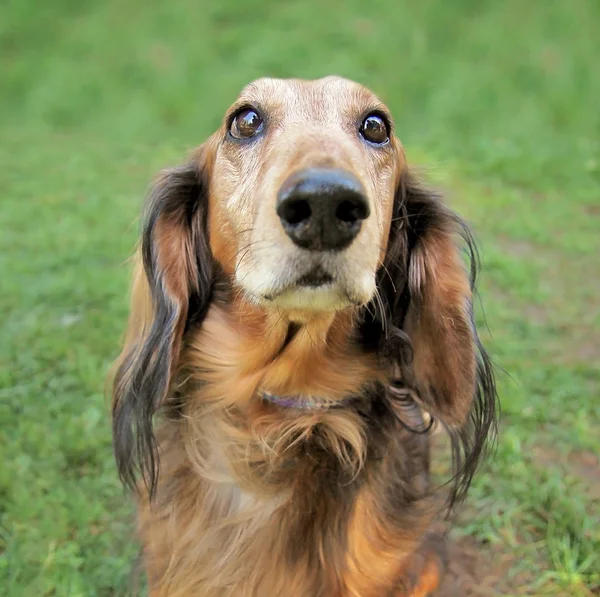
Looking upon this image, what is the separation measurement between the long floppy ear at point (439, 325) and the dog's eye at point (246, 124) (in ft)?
1.83

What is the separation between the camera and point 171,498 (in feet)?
6.96

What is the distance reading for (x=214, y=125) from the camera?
8.21 m

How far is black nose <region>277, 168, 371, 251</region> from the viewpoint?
1432mm

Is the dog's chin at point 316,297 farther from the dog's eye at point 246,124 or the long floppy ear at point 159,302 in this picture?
the dog's eye at point 246,124

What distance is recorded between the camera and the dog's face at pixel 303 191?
148 centimetres

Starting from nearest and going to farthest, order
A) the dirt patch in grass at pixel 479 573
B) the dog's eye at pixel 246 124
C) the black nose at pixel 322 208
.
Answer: the black nose at pixel 322 208 → the dog's eye at pixel 246 124 → the dirt patch in grass at pixel 479 573

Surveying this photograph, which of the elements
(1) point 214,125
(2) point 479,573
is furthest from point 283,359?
(1) point 214,125

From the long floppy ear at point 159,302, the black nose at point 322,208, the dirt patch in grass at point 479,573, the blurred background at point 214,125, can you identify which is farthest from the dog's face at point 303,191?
the dirt patch in grass at point 479,573

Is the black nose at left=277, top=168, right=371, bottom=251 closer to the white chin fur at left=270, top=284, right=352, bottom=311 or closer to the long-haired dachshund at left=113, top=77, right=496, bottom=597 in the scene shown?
the white chin fur at left=270, top=284, right=352, bottom=311

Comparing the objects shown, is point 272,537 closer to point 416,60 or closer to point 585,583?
point 585,583

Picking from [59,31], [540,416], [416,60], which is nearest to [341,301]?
[540,416]

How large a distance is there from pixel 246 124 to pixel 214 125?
6414 millimetres

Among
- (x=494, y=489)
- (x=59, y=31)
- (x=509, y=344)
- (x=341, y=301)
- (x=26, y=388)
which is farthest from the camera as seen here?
(x=59, y=31)

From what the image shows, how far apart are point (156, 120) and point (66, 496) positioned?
6.63 metres
